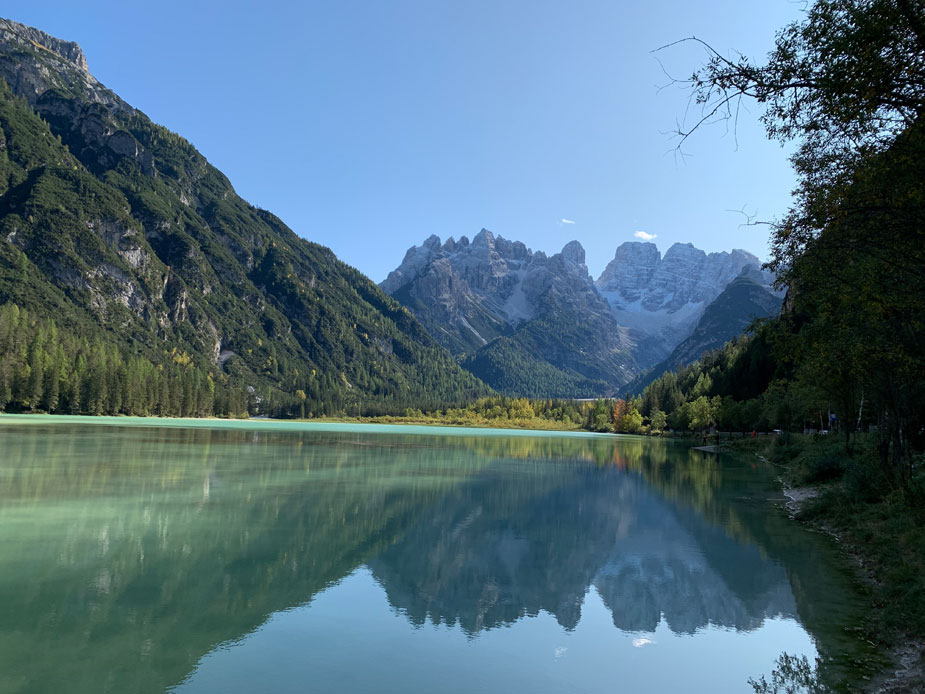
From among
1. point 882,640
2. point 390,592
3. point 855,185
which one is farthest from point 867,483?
point 390,592

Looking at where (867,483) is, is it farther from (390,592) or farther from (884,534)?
(390,592)

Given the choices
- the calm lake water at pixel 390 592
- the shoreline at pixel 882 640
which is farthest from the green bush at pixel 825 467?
the shoreline at pixel 882 640

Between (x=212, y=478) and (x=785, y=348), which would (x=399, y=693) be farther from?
(x=212, y=478)

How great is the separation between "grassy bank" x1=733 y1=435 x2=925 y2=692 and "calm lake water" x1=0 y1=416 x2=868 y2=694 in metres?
0.96

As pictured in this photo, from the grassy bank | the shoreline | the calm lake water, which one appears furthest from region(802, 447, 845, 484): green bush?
the shoreline

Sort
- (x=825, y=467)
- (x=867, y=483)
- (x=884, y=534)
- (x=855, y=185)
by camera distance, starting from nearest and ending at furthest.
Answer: (x=855, y=185)
(x=884, y=534)
(x=867, y=483)
(x=825, y=467)

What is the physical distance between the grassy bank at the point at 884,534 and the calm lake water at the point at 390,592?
3.14 feet

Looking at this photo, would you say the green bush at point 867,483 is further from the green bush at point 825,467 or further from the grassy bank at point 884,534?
the green bush at point 825,467

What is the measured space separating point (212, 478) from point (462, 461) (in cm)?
3044

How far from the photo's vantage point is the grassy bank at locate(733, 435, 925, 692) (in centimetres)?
1356

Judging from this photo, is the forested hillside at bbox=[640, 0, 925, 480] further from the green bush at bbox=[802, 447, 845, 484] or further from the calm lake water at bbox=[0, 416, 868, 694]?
the green bush at bbox=[802, 447, 845, 484]

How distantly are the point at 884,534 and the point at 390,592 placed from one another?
18083 millimetres

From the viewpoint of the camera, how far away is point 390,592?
17.6 metres

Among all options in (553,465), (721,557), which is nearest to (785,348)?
(721,557)
